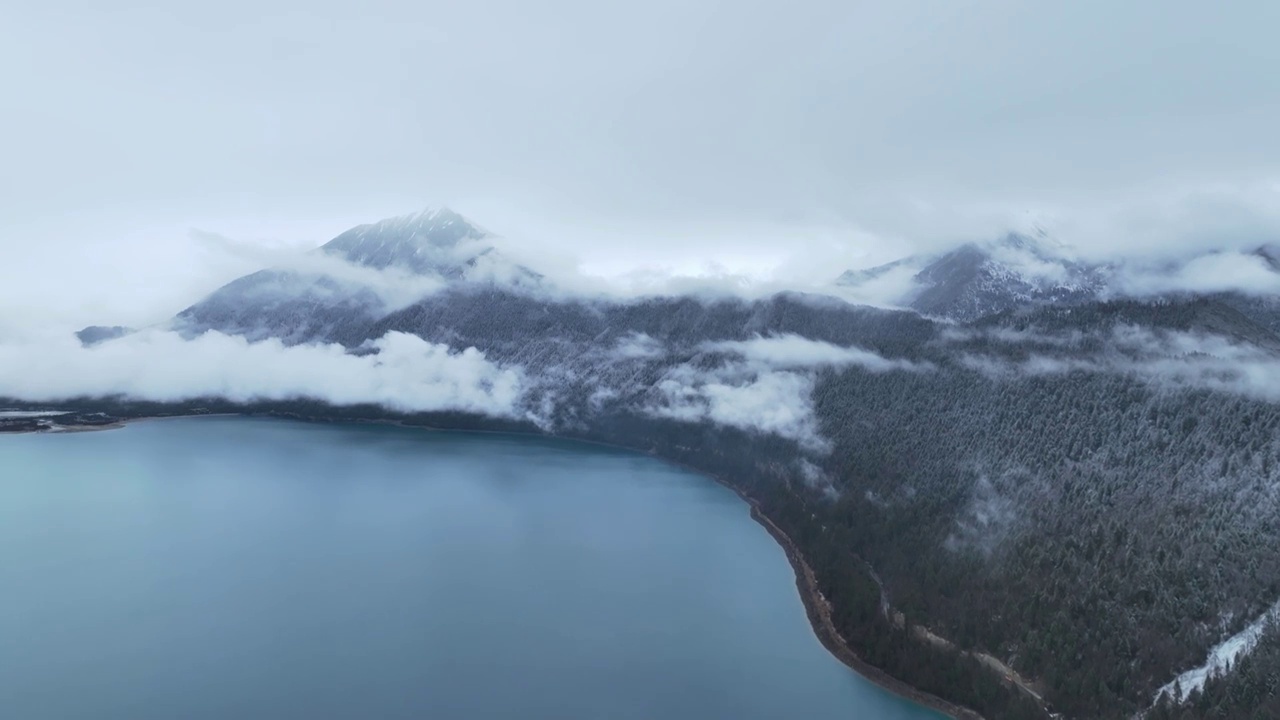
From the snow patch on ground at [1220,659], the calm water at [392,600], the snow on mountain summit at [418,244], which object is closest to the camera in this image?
the snow patch on ground at [1220,659]

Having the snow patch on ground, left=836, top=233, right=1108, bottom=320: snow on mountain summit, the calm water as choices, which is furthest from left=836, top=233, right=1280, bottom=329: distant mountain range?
the snow patch on ground

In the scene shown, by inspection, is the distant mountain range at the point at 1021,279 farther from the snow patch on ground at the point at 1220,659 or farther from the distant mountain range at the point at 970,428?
the snow patch on ground at the point at 1220,659

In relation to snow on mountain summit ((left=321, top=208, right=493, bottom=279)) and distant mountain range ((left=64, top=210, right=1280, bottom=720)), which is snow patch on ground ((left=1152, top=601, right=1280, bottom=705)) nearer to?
distant mountain range ((left=64, top=210, right=1280, bottom=720))

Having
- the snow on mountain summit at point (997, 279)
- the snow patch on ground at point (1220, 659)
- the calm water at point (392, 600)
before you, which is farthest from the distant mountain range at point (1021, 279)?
the snow patch on ground at point (1220, 659)

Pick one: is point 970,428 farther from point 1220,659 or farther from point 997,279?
point 997,279

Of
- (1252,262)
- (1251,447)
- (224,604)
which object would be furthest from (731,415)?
(1252,262)
